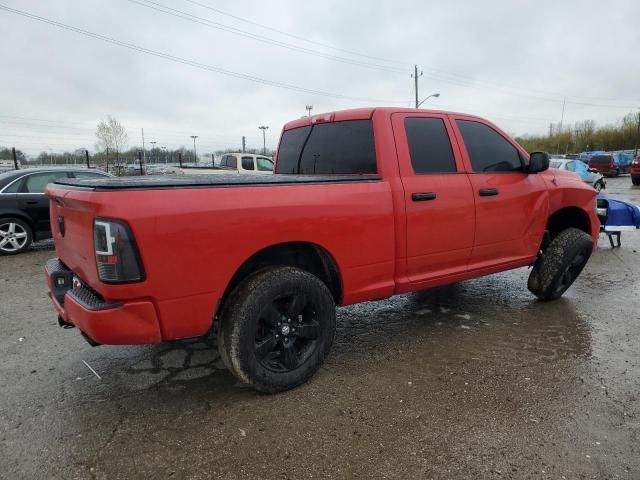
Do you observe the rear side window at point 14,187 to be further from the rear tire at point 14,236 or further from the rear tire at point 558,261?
→ the rear tire at point 558,261

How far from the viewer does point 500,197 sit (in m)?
4.20

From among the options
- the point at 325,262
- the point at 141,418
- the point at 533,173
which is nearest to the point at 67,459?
the point at 141,418

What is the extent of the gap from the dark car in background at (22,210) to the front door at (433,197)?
712 cm

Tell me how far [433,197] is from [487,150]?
1.06 meters

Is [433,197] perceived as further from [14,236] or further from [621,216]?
[14,236]

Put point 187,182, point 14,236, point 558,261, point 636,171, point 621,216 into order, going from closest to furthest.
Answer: point 187,182
point 558,261
point 621,216
point 14,236
point 636,171

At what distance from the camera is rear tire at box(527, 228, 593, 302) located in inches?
189

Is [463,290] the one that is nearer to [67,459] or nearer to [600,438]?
[600,438]

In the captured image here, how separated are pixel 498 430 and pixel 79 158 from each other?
120ft

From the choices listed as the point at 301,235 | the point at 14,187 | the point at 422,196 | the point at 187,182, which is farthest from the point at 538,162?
the point at 14,187

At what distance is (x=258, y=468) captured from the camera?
7.84 ft

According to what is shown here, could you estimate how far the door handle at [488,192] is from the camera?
4.04 m

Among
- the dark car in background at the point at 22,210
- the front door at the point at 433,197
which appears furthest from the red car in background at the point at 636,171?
the dark car in background at the point at 22,210

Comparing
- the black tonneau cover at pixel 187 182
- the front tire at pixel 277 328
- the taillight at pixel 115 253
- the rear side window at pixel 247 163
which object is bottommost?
the front tire at pixel 277 328
